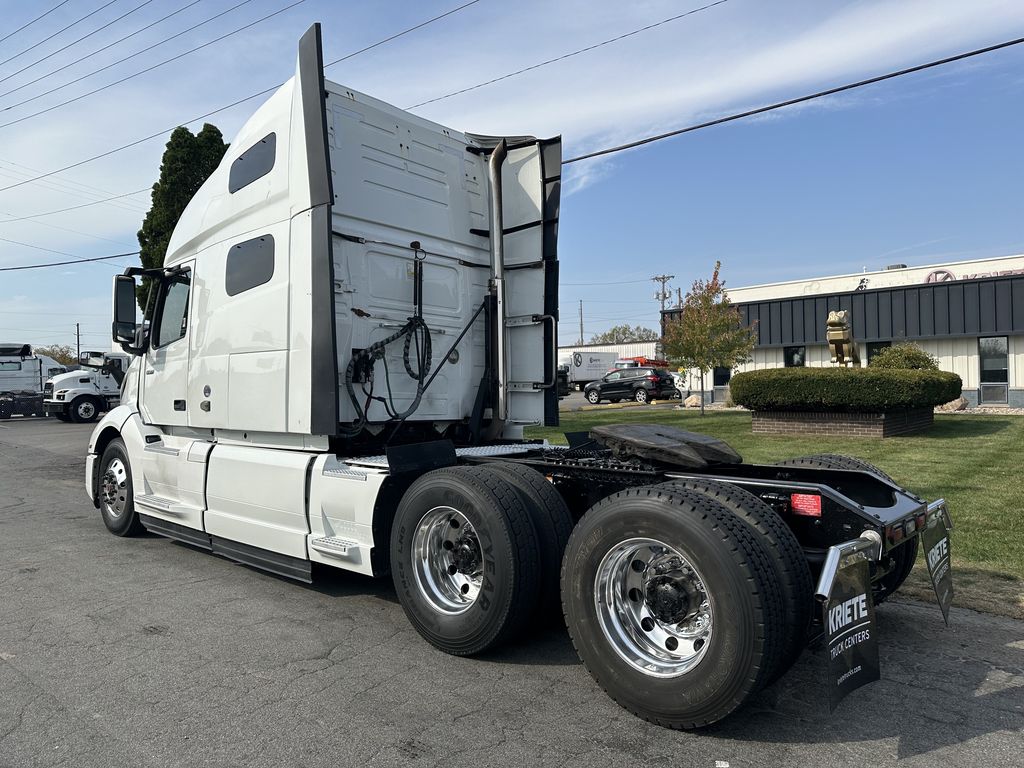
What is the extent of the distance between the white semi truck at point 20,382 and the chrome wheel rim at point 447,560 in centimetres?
3009

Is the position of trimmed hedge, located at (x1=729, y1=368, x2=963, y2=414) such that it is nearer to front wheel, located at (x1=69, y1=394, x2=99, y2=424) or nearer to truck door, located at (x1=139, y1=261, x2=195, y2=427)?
truck door, located at (x1=139, y1=261, x2=195, y2=427)

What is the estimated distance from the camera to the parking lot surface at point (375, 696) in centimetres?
309

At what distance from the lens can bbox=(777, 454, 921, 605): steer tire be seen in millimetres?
4168

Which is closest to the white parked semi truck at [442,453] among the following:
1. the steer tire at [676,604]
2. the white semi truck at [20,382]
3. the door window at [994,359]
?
the steer tire at [676,604]

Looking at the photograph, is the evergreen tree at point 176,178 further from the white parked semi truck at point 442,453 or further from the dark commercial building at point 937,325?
the dark commercial building at point 937,325

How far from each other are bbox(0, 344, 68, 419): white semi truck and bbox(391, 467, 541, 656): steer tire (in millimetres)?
29960

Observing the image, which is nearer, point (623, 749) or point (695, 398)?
point (623, 749)

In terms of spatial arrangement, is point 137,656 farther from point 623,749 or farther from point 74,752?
point 623,749

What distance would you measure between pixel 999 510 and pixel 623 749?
631 cm

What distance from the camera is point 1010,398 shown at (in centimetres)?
2388

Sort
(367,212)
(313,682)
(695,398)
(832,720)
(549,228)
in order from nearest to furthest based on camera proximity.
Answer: (832,720), (313,682), (367,212), (549,228), (695,398)

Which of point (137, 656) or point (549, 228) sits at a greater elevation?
point (549, 228)

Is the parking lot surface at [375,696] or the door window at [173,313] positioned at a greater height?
the door window at [173,313]

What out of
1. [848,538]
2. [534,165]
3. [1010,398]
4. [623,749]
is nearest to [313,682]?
[623,749]
